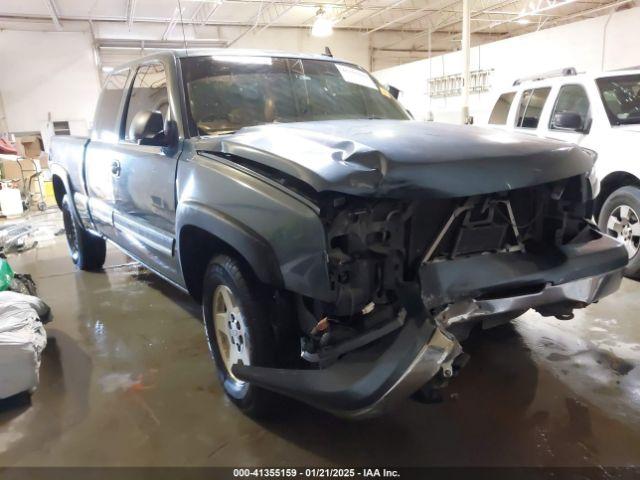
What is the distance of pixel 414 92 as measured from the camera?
50.8 feet

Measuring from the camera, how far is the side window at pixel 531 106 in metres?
5.79

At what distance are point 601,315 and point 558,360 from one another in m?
0.94

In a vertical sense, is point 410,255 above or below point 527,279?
above

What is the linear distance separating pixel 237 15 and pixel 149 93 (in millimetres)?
14013

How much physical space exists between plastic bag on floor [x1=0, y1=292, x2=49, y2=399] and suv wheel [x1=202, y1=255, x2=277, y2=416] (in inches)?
41.7

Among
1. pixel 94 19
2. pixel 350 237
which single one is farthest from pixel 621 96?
pixel 94 19

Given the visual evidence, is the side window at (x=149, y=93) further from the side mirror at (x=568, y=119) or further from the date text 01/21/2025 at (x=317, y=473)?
the side mirror at (x=568, y=119)

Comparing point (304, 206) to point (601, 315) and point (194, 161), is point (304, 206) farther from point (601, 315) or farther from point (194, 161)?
point (601, 315)

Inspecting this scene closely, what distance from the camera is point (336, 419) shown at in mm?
2529

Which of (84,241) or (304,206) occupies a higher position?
(304,206)

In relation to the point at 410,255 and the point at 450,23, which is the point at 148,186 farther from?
the point at 450,23

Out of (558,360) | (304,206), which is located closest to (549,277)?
(304,206)

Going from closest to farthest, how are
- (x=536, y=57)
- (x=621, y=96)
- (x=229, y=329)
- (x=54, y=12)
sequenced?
1. (x=229, y=329)
2. (x=621, y=96)
3. (x=536, y=57)
4. (x=54, y=12)

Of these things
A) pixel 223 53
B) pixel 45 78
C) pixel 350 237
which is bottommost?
pixel 350 237
